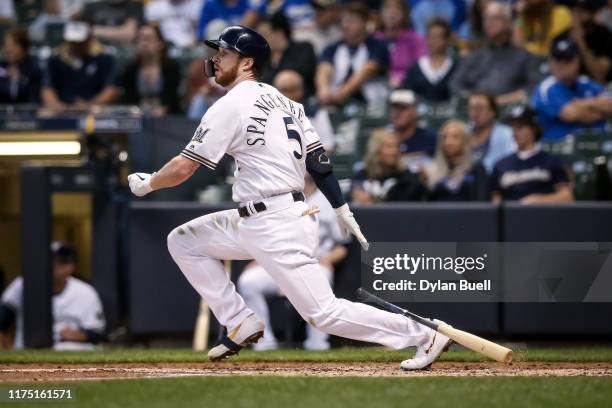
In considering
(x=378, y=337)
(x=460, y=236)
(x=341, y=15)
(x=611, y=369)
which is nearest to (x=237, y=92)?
(x=378, y=337)

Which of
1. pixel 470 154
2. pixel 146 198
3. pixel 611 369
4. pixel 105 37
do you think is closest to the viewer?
pixel 611 369

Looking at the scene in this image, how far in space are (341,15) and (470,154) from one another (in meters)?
2.93

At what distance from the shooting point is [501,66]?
33.0 feet

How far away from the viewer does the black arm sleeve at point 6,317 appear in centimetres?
910

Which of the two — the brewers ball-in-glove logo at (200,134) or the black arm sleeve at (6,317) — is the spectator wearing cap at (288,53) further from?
the brewers ball-in-glove logo at (200,134)

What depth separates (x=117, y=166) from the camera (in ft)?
32.0

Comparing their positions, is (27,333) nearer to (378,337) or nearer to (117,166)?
(117,166)

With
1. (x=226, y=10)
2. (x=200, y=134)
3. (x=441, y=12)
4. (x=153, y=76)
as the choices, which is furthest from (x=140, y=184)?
(x=226, y=10)

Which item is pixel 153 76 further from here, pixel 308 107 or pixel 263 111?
pixel 263 111

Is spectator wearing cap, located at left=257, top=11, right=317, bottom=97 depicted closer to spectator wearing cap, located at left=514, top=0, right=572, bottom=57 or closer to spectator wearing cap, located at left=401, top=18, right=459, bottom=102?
spectator wearing cap, located at left=401, top=18, right=459, bottom=102

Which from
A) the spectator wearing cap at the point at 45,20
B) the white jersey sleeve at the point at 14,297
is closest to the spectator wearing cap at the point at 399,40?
the white jersey sleeve at the point at 14,297

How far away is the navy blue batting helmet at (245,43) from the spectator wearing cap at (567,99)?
430cm

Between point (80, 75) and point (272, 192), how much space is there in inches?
235

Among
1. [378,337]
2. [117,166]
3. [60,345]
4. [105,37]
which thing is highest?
[105,37]
